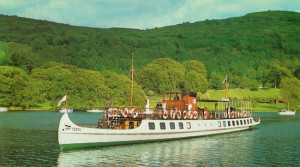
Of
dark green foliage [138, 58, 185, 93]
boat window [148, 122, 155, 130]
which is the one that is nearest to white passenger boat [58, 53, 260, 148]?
boat window [148, 122, 155, 130]

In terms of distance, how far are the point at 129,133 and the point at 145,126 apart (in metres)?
2.92

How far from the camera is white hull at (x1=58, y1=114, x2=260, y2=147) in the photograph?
130 feet

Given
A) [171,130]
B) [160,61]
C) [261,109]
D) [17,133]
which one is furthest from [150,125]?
[160,61]

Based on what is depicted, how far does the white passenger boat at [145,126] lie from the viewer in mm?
40219

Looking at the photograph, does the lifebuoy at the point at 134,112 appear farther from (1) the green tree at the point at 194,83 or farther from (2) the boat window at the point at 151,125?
(1) the green tree at the point at 194,83

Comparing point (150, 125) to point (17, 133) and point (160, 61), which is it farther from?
point (160, 61)

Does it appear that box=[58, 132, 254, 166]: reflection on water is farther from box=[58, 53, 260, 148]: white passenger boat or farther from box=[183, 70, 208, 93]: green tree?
box=[183, 70, 208, 93]: green tree

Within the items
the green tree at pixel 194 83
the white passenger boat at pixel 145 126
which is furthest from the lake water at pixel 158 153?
the green tree at pixel 194 83

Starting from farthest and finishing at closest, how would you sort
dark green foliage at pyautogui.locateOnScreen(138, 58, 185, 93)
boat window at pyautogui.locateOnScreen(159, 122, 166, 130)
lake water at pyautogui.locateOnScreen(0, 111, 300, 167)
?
dark green foliage at pyautogui.locateOnScreen(138, 58, 185, 93) → boat window at pyautogui.locateOnScreen(159, 122, 166, 130) → lake water at pyautogui.locateOnScreen(0, 111, 300, 167)

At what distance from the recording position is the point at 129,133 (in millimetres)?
44031

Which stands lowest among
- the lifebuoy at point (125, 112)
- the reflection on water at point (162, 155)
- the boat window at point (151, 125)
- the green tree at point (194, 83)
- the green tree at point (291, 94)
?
the reflection on water at point (162, 155)

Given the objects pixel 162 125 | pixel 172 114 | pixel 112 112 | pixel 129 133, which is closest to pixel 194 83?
pixel 172 114

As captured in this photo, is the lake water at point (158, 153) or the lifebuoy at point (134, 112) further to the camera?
the lifebuoy at point (134, 112)

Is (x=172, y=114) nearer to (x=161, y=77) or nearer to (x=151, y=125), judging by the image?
(x=151, y=125)
